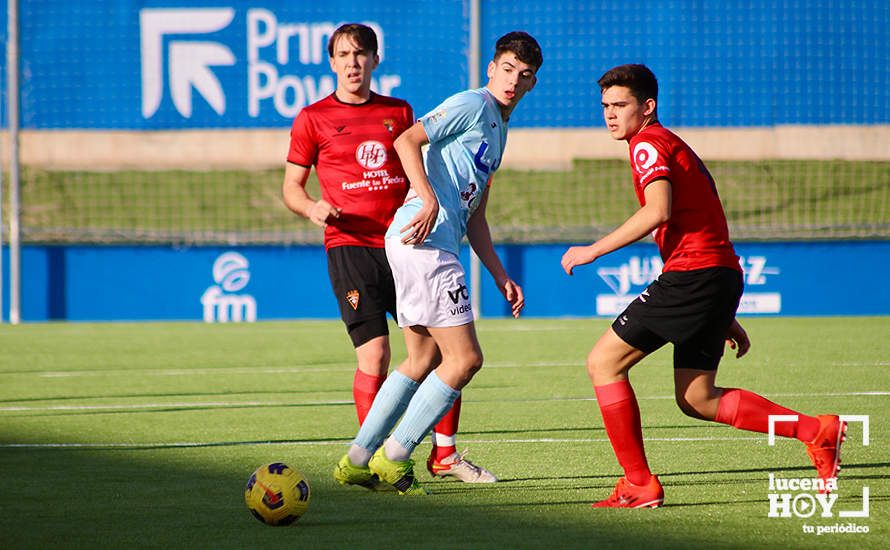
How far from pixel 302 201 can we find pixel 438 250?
3.56ft

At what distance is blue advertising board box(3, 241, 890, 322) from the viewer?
15.9 meters

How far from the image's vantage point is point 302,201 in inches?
253

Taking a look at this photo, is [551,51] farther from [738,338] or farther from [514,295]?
[738,338]

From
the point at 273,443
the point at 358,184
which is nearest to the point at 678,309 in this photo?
the point at 358,184

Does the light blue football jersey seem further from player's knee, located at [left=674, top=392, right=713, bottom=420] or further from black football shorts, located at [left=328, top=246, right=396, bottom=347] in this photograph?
player's knee, located at [left=674, top=392, right=713, bottom=420]

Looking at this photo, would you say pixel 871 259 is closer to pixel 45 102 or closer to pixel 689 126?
pixel 689 126

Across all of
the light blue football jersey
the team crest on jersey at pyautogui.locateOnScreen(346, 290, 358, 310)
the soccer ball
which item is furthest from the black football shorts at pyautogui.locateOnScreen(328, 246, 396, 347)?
the soccer ball

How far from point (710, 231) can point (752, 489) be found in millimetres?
1122

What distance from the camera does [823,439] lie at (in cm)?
529

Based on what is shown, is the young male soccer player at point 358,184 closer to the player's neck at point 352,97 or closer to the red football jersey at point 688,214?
the player's neck at point 352,97

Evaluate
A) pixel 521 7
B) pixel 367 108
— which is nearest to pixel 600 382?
pixel 367 108

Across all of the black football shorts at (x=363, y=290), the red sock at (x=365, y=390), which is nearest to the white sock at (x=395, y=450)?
the red sock at (x=365, y=390)

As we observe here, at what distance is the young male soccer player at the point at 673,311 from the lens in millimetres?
5277

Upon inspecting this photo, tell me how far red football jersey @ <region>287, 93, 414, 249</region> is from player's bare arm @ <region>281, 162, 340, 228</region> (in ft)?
0.22
